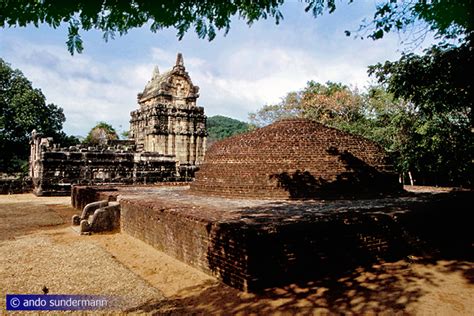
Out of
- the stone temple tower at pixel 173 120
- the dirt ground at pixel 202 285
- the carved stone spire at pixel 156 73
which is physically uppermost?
the carved stone spire at pixel 156 73

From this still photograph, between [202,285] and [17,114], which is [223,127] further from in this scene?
[202,285]

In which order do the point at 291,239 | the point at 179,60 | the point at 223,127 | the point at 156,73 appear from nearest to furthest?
the point at 291,239, the point at 179,60, the point at 156,73, the point at 223,127

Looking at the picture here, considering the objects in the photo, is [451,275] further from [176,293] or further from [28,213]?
[28,213]

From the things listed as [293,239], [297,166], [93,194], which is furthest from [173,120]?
[293,239]

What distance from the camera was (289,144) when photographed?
10.1 metres

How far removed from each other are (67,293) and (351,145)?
8786 millimetres

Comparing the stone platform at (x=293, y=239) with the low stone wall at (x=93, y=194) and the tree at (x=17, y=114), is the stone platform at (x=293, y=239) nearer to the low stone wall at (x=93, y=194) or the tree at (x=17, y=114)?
the low stone wall at (x=93, y=194)

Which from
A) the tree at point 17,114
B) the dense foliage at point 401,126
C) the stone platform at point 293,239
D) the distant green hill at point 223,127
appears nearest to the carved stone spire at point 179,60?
the dense foliage at point 401,126

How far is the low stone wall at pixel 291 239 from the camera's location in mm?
4270

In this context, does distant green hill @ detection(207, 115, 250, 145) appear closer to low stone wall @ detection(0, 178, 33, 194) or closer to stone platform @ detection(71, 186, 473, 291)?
low stone wall @ detection(0, 178, 33, 194)

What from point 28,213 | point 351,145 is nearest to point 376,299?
point 351,145

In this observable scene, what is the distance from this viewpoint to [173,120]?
24297 mm

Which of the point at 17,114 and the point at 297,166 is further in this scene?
the point at 17,114

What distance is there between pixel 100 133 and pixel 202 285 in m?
37.4
